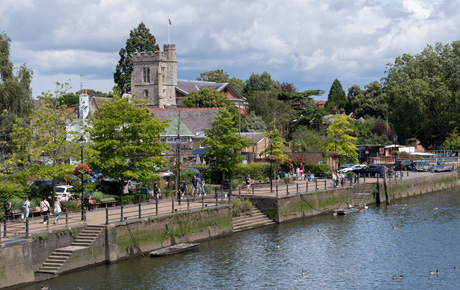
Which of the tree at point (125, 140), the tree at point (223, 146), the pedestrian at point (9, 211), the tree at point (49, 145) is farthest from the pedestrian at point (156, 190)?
the pedestrian at point (9, 211)

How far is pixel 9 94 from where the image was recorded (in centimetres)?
5578

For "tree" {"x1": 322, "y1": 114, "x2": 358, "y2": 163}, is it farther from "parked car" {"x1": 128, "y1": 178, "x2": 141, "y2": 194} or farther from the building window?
the building window

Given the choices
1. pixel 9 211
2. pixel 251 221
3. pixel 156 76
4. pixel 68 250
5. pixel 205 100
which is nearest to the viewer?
pixel 68 250

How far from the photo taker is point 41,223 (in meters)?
34.2

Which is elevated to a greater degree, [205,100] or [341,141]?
[205,100]

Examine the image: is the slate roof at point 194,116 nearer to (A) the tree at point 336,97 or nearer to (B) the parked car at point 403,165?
(B) the parked car at point 403,165

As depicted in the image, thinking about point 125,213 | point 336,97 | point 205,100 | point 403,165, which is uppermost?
point 336,97

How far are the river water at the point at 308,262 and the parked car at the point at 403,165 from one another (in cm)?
3054

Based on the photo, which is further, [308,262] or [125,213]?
[125,213]

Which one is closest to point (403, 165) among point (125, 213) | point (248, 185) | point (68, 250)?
point (248, 185)

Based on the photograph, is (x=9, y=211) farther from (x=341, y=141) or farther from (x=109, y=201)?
(x=341, y=141)

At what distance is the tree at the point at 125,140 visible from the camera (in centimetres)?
4350

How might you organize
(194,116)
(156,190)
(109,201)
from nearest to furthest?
(109,201) → (156,190) → (194,116)

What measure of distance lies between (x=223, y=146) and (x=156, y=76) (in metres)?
62.2
